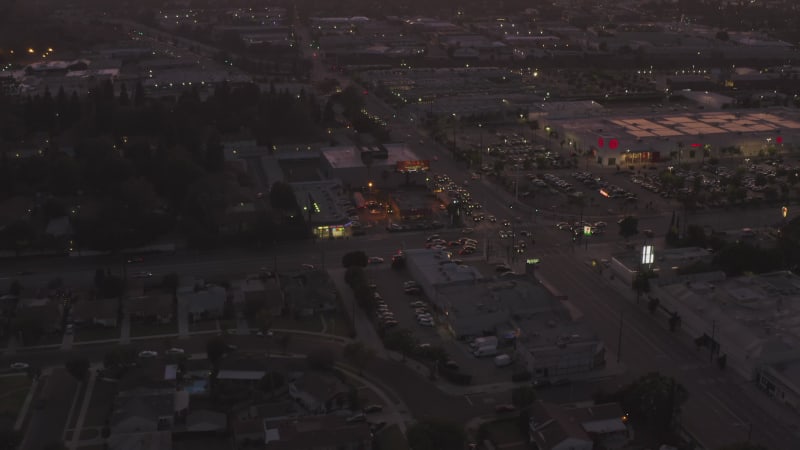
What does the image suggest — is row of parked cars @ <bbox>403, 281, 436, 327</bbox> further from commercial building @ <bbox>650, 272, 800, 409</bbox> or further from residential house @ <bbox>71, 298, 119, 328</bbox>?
residential house @ <bbox>71, 298, 119, 328</bbox>

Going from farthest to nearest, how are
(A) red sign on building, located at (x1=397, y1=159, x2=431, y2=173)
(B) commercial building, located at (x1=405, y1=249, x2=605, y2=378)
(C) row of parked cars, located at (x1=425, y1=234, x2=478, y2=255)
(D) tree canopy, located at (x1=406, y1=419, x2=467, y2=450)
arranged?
(A) red sign on building, located at (x1=397, y1=159, x2=431, y2=173) → (C) row of parked cars, located at (x1=425, y1=234, x2=478, y2=255) → (B) commercial building, located at (x1=405, y1=249, x2=605, y2=378) → (D) tree canopy, located at (x1=406, y1=419, x2=467, y2=450)

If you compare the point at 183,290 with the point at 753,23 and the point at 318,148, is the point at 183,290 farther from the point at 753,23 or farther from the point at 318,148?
the point at 753,23

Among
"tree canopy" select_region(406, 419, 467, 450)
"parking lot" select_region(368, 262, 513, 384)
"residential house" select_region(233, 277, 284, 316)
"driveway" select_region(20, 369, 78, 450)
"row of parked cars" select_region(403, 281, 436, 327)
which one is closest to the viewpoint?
"tree canopy" select_region(406, 419, 467, 450)

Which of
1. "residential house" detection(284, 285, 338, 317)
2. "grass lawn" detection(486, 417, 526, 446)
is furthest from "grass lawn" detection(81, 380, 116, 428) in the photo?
"grass lawn" detection(486, 417, 526, 446)

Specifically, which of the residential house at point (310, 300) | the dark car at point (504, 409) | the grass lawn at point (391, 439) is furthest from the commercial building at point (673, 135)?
the grass lawn at point (391, 439)

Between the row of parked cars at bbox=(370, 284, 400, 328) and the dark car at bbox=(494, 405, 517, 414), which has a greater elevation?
the row of parked cars at bbox=(370, 284, 400, 328)

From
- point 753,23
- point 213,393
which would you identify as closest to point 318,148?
point 213,393

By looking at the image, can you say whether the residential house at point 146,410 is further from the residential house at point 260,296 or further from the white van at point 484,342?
the white van at point 484,342
